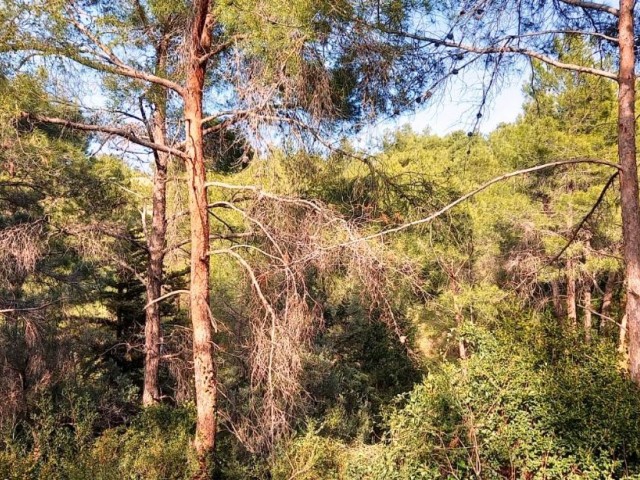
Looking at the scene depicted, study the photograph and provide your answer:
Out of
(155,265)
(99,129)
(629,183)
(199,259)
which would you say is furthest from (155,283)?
(629,183)

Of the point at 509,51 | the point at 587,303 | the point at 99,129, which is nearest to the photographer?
the point at 509,51

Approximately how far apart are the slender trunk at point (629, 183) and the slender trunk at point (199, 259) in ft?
12.7

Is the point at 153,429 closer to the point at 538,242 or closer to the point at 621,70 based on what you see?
the point at 621,70

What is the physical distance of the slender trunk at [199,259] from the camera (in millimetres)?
5160

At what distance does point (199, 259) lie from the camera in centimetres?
533

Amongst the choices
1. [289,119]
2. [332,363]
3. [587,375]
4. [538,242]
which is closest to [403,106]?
[289,119]

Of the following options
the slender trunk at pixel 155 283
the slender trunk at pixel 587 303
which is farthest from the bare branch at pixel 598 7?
the slender trunk at pixel 155 283

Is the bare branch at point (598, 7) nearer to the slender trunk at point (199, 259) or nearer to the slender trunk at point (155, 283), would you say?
the slender trunk at point (199, 259)

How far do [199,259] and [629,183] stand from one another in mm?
4106

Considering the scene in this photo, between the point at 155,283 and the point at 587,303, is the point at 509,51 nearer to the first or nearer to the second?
the point at 155,283

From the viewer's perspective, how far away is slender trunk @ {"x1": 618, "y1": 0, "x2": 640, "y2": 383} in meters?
4.26

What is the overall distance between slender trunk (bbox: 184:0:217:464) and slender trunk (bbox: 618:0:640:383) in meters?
3.87

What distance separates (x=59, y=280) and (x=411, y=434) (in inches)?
243

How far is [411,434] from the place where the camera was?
16.9ft
